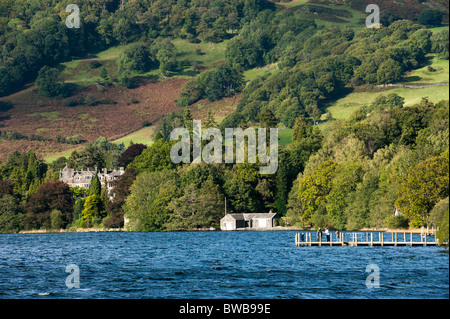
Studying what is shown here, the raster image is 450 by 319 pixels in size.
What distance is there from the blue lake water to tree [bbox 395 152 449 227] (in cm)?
1193

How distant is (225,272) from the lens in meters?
64.4

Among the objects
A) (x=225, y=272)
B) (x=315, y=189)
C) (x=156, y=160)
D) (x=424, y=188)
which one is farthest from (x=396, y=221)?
(x=156, y=160)

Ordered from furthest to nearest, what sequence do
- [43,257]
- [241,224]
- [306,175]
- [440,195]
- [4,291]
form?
[241,224] < [306,175] < [440,195] < [43,257] < [4,291]

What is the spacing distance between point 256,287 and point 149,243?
4810 centimetres

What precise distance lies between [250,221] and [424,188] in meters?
54.8

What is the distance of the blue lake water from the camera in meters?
52.9

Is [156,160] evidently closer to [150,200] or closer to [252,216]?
[150,200]

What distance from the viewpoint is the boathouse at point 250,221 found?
450 feet

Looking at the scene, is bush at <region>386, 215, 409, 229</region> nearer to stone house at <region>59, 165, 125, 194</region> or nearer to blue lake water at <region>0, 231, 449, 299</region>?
blue lake water at <region>0, 231, 449, 299</region>

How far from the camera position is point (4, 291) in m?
54.8

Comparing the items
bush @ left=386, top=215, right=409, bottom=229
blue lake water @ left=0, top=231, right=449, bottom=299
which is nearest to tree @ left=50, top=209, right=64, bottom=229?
blue lake water @ left=0, top=231, right=449, bottom=299

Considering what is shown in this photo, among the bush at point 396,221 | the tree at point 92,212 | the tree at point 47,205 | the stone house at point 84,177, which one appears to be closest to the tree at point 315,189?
the bush at point 396,221
